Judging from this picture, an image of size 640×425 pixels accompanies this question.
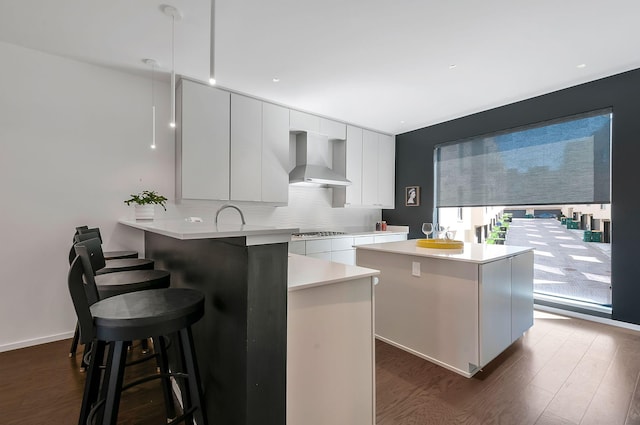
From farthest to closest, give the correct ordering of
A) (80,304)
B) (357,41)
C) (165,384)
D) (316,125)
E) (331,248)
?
(316,125) < (331,248) < (357,41) < (165,384) < (80,304)

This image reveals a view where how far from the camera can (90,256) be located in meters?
1.38

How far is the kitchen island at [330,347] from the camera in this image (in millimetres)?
1232

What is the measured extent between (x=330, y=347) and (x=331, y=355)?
4cm

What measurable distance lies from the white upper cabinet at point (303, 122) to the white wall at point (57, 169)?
1.64m

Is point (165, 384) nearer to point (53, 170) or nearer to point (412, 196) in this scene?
point (53, 170)

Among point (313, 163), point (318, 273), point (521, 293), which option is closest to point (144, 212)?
point (318, 273)

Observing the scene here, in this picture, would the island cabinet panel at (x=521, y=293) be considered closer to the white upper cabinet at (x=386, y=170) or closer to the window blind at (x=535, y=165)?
the window blind at (x=535, y=165)

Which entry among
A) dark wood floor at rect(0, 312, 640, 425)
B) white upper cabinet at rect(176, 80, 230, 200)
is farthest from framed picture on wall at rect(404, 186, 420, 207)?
white upper cabinet at rect(176, 80, 230, 200)

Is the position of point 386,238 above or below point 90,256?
below

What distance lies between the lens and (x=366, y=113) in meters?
4.33

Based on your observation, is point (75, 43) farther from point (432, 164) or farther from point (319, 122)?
point (432, 164)

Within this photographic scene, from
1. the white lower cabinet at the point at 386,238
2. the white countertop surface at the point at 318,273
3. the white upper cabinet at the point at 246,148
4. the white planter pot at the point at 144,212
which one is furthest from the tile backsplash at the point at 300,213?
the white countertop surface at the point at 318,273

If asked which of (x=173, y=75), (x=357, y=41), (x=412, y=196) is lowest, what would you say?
(x=412, y=196)

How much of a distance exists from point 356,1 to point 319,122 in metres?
2.39
